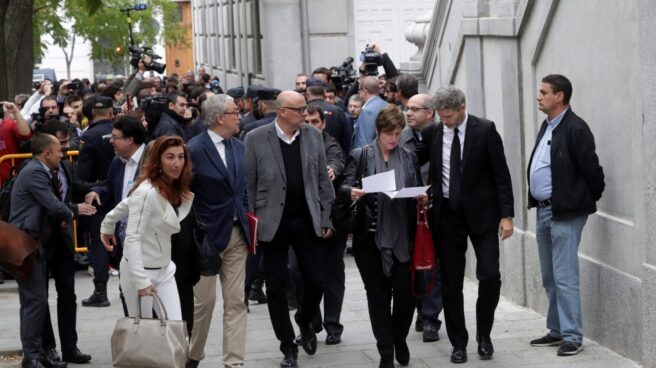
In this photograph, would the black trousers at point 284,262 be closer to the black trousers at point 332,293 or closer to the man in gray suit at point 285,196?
the man in gray suit at point 285,196

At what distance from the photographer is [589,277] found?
9812 millimetres

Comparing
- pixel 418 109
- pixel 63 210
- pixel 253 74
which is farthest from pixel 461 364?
pixel 253 74

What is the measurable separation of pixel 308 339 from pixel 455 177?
1.69 meters

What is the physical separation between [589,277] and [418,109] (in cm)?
185

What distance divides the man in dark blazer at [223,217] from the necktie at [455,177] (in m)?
1.47

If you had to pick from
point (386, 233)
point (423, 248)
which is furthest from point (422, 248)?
point (386, 233)

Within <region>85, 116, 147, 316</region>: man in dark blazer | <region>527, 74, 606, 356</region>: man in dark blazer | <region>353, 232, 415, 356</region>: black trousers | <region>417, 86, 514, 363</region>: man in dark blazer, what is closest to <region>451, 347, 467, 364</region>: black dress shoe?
<region>417, 86, 514, 363</region>: man in dark blazer

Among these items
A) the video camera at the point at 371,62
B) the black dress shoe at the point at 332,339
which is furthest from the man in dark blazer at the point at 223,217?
the video camera at the point at 371,62

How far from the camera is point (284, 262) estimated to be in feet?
30.9

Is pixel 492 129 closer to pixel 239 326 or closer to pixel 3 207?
pixel 239 326

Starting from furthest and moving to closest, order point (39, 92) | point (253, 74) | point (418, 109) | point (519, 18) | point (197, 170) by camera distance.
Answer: point (253, 74)
point (39, 92)
point (519, 18)
point (418, 109)
point (197, 170)

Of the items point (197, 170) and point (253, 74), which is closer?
point (197, 170)

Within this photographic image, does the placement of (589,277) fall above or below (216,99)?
below

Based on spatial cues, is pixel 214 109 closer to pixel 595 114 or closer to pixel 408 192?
pixel 408 192
